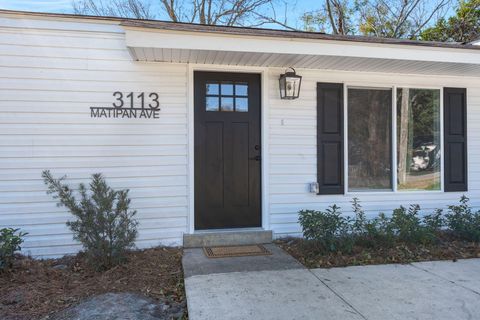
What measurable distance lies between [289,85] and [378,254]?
2.36 meters

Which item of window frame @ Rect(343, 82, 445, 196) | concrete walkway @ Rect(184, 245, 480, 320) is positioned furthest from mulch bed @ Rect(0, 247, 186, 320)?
window frame @ Rect(343, 82, 445, 196)

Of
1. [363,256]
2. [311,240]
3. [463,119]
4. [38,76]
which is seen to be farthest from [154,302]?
[463,119]

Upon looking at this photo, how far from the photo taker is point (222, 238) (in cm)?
484

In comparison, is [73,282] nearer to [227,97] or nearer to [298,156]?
[227,97]

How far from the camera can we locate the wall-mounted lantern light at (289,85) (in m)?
4.96

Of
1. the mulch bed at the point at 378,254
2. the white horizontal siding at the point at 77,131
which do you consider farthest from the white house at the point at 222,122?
the mulch bed at the point at 378,254

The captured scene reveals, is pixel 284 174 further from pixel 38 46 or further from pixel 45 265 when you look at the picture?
pixel 38 46

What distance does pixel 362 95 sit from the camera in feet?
18.3

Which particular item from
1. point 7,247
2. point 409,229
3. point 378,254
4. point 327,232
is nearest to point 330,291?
point 327,232

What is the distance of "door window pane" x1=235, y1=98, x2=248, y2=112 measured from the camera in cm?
511

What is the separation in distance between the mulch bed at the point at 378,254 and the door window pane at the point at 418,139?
44.4 inches

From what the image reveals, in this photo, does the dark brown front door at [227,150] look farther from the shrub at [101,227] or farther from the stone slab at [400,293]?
the stone slab at [400,293]

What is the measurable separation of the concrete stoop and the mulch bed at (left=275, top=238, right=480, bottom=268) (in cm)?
32

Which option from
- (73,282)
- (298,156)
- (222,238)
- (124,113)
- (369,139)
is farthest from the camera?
(369,139)
